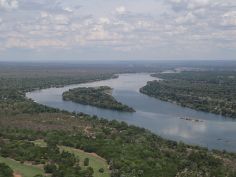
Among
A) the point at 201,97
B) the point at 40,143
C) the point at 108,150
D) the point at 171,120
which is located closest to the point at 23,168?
the point at 108,150

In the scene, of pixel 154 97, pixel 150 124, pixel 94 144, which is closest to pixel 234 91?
pixel 154 97

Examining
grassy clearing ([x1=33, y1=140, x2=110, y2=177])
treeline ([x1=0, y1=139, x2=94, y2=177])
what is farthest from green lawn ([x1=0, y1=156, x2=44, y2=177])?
grassy clearing ([x1=33, y1=140, x2=110, y2=177])

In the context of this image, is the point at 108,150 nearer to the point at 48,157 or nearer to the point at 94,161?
the point at 94,161

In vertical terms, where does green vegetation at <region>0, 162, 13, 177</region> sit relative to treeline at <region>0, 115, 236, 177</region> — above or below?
above

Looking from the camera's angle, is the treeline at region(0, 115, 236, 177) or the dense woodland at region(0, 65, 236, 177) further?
the treeline at region(0, 115, 236, 177)

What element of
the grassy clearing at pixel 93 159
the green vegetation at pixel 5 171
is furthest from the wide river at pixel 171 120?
the green vegetation at pixel 5 171

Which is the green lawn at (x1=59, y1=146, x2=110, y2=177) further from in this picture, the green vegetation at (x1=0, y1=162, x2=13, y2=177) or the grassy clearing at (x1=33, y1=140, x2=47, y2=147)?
the green vegetation at (x1=0, y1=162, x2=13, y2=177)
